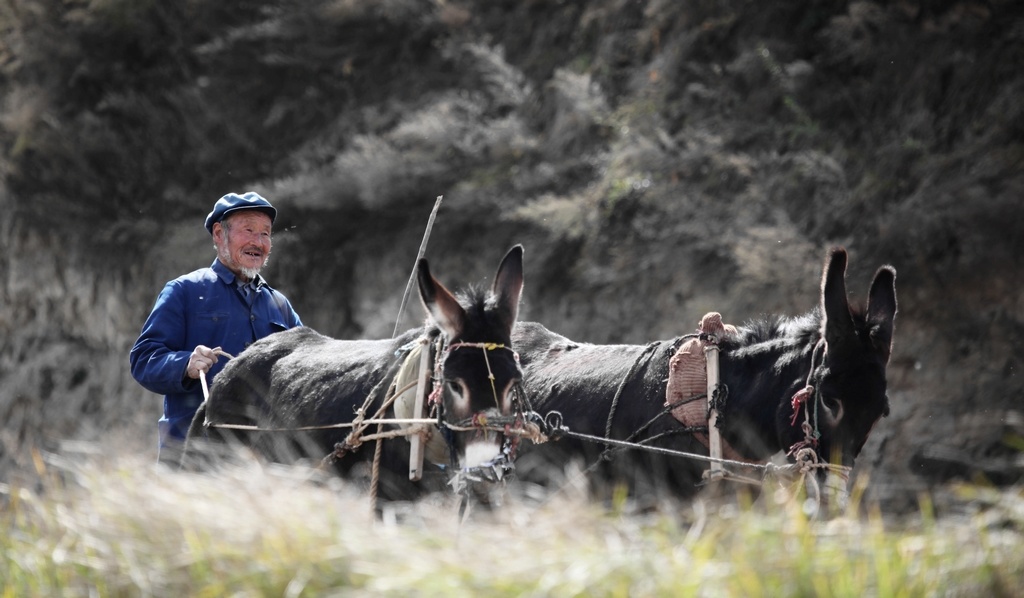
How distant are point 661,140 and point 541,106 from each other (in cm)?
237

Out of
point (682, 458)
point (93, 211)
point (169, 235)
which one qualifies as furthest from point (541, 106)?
point (682, 458)

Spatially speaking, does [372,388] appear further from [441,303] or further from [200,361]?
[200,361]

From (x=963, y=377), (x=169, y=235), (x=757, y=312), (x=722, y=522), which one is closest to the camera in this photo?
(x=722, y=522)

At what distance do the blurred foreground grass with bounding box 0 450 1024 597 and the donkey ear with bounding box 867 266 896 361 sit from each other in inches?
70.5

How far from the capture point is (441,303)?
18.7 feet

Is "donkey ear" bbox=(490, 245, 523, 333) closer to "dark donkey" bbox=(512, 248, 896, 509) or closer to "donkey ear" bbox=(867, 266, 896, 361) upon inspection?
"dark donkey" bbox=(512, 248, 896, 509)

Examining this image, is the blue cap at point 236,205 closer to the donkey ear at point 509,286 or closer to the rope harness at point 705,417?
the donkey ear at point 509,286

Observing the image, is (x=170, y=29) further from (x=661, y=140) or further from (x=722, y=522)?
(x=722, y=522)

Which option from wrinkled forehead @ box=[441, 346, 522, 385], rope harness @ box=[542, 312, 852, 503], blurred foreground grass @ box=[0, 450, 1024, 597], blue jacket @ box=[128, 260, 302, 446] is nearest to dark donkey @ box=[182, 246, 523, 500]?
wrinkled forehead @ box=[441, 346, 522, 385]

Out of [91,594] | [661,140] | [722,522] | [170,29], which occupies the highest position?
[170,29]

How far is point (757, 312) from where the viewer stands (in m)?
11.1

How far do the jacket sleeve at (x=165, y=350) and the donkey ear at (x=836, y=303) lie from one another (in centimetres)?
354

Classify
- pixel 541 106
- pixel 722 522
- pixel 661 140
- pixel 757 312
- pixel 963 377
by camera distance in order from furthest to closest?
pixel 541 106 → pixel 661 140 → pixel 757 312 → pixel 963 377 → pixel 722 522

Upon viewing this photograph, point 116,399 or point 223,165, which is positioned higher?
point 223,165
